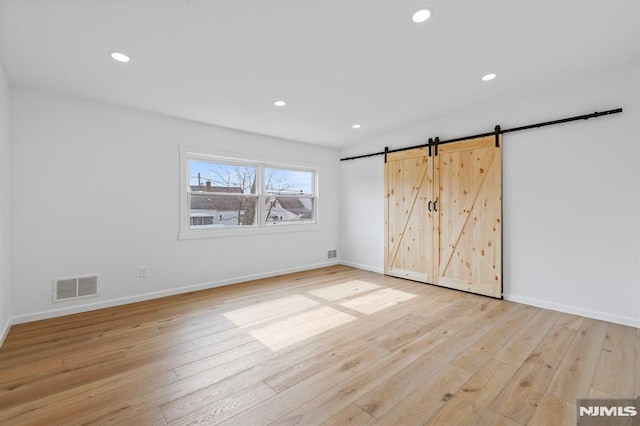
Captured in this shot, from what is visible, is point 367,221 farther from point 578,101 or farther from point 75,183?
point 75,183

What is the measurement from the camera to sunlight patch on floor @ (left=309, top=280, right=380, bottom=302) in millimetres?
3935

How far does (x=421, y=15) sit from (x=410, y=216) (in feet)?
10.6

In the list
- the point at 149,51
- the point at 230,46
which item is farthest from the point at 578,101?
the point at 149,51

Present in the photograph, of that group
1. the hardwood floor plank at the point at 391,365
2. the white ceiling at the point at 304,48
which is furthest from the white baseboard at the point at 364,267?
the white ceiling at the point at 304,48

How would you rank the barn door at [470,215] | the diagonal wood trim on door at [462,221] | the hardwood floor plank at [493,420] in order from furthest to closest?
the diagonal wood trim on door at [462,221] → the barn door at [470,215] → the hardwood floor plank at [493,420]

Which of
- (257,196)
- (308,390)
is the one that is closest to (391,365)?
(308,390)

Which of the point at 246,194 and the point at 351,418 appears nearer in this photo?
the point at 351,418

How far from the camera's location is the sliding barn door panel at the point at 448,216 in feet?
12.5

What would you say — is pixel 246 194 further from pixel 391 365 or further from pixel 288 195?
pixel 391 365

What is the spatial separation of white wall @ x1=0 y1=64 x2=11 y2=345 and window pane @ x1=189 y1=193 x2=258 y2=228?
1.86m

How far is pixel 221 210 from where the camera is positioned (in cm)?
461

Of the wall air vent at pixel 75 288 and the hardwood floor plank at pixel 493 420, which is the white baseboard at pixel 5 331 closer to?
the wall air vent at pixel 75 288

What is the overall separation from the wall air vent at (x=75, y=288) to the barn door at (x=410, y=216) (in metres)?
4.32

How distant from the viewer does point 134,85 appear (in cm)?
300
